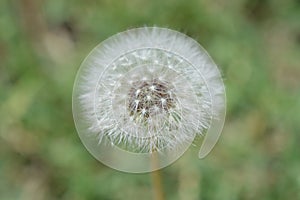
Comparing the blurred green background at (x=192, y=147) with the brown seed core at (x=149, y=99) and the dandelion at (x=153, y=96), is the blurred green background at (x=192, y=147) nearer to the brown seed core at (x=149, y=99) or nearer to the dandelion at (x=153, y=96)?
the dandelion at (x=153, y=96)

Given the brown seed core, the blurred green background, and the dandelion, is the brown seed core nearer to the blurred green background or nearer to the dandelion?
the dandelion

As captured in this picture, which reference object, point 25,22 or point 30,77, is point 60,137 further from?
point 25,22

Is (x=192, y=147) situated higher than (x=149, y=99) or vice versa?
(x=192, y=147)

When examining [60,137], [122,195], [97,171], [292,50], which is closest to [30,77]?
[60,137]

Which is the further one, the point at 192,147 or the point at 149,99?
the point at 192,147

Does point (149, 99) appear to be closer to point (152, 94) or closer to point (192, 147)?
point (152, 94)

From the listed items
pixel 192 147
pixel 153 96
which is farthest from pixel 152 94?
pixel 192 147
